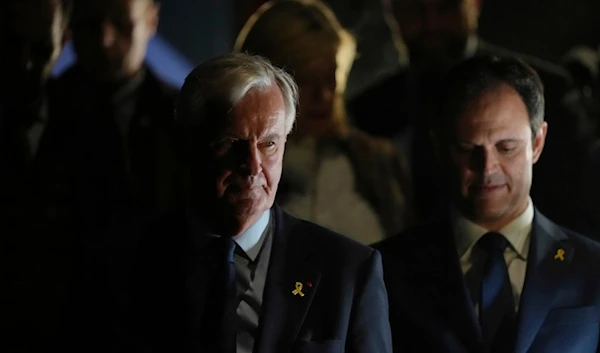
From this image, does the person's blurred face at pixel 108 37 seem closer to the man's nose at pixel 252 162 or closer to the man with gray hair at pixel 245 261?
the man with gray hair at pixel 245 261

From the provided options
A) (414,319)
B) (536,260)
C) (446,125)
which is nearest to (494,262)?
(536,260)

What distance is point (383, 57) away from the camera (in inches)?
80.5

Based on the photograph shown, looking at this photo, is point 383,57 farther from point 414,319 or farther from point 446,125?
point 414,319

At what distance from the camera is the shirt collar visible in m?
1.89

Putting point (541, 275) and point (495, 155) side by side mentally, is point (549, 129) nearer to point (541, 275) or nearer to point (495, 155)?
point (495, 155)

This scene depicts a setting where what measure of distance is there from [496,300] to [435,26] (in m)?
0.70

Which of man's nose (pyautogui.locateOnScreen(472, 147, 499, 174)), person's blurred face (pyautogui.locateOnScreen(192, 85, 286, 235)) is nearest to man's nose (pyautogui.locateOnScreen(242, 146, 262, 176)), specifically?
person's blurred face (pyautogui.locateOnScreen(192, 85, 286, 235))

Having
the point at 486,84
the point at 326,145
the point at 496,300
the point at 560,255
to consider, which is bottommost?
the point at 496,300

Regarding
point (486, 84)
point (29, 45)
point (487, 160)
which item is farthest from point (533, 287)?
→ point (29, 45)

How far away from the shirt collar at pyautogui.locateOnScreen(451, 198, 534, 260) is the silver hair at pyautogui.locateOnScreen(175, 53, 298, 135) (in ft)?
1.70

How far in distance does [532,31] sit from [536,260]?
60 cm

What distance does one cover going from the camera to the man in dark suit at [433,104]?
6.51ft

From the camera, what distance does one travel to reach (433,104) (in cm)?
200

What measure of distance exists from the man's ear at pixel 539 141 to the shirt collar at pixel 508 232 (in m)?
0.11
